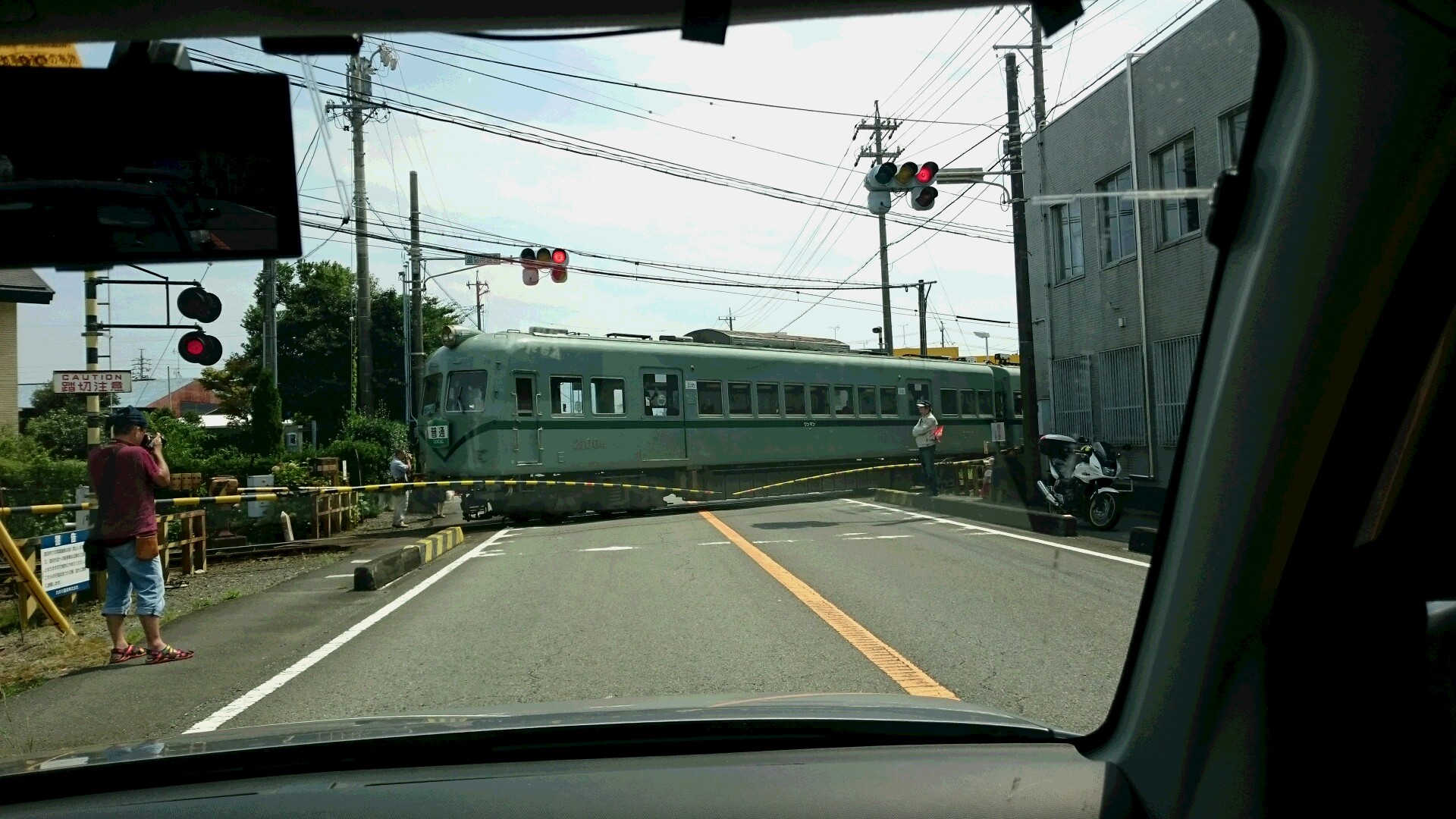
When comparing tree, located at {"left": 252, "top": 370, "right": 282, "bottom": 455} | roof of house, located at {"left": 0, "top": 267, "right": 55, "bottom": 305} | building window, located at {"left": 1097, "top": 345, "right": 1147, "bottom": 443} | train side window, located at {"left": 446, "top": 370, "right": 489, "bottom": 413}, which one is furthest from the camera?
train side window, located at {"left": 446, "top": 370, "right": 489, "bottom": 413}

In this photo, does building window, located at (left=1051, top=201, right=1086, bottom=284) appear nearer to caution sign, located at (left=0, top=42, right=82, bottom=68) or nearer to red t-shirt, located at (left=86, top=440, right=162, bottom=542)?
caution sign, located at (left=0, top=42, right=82, bottom=68)

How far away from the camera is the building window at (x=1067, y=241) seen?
3473mm

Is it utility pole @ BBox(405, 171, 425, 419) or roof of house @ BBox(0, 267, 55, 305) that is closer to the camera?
roof of house @ BBox(0, 267, 55, 305)

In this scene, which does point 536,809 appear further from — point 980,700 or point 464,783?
point 980,700

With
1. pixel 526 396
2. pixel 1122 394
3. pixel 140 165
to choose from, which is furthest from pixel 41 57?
pixel 526 396

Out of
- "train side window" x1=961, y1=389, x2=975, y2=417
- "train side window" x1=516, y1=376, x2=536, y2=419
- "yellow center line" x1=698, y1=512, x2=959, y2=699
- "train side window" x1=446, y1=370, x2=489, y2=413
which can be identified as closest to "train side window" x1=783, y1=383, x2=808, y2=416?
"train side window" x1=961, y1=389, x2=975, y2=417

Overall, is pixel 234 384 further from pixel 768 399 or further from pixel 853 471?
pixel 853 471

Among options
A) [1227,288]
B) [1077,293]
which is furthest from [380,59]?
[1077,293]

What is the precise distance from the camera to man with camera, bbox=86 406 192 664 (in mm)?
7246

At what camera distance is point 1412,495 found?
2.33 m

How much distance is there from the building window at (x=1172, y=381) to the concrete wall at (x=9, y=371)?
2948 mm

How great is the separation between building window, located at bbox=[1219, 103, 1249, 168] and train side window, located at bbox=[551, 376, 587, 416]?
1794cm

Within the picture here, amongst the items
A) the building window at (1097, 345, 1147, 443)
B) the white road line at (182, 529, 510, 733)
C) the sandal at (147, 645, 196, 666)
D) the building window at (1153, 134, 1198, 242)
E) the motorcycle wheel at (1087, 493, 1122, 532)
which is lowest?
the white road line at (182, 529, 510, 733)

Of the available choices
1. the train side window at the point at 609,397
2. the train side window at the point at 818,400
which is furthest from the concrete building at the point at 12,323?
the train side window at the point at 818,400
